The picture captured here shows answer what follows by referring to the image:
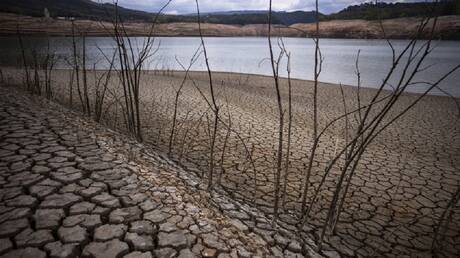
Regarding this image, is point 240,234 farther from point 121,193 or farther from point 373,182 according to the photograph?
point 373,182

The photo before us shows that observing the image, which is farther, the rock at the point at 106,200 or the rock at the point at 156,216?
the rock at the point at 106,200

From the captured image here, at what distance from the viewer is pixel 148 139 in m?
4.86

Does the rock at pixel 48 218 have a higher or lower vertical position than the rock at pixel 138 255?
higher

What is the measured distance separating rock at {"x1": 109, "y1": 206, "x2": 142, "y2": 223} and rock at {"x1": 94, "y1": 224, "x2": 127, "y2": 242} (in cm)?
6

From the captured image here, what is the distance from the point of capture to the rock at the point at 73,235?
169 centimetres

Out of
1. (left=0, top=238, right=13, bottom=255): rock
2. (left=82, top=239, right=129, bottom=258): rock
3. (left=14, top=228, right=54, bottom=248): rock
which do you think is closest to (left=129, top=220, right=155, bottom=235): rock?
(left=82, top=239, right=129, bottom=258): rock

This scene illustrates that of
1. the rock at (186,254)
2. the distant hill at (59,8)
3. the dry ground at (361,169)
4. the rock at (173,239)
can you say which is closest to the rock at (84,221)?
the rock at (173,239)

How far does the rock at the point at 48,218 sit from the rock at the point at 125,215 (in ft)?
1.12

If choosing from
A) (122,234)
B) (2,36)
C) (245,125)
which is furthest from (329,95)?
(2,36)

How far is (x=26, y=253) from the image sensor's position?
157cm

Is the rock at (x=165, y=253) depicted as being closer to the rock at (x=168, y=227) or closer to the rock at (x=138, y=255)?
the rock at (x=138, y=255)

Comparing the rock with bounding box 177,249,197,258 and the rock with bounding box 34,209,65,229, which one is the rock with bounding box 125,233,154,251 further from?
the rock with bounding box 34,209,65,229

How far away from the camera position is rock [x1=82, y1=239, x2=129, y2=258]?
1618 millimetres

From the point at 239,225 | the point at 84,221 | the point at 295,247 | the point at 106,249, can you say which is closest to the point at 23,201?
the point at 84,221
